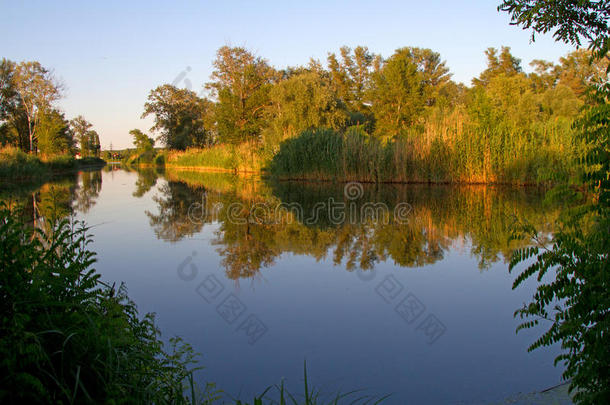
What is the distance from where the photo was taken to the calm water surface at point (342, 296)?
290 cm

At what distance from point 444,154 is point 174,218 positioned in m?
10.8

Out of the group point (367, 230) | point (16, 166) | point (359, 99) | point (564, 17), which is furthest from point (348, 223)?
point (359, 99)

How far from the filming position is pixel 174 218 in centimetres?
1012

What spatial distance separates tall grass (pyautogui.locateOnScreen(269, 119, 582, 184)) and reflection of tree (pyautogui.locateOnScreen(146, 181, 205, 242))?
6628mm

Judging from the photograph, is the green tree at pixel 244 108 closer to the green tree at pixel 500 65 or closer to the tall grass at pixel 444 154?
the tall grass at pixel 444 154

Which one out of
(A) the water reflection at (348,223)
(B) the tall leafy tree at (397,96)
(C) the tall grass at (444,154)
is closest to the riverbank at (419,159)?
(C) the tall grass at (444,154)

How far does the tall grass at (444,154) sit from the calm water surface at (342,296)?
20.1ft

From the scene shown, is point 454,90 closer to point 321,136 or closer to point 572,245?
point 321,136

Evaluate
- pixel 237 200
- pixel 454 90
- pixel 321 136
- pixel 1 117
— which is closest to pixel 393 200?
pixel 237 200

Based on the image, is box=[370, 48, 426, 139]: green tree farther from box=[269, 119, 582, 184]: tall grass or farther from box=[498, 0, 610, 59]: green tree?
box=[498, 0, 610, 59]: green tree

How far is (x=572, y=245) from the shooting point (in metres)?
2.10

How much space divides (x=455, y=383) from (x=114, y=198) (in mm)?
13827

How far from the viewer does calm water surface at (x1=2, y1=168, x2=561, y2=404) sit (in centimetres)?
290

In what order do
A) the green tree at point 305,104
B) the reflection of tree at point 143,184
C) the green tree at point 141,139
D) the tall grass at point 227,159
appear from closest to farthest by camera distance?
the reflection of tree at point 143,184 → the tall grass at point 227,159 → the green tree at point 305,104 → the green tree at point 141,139
